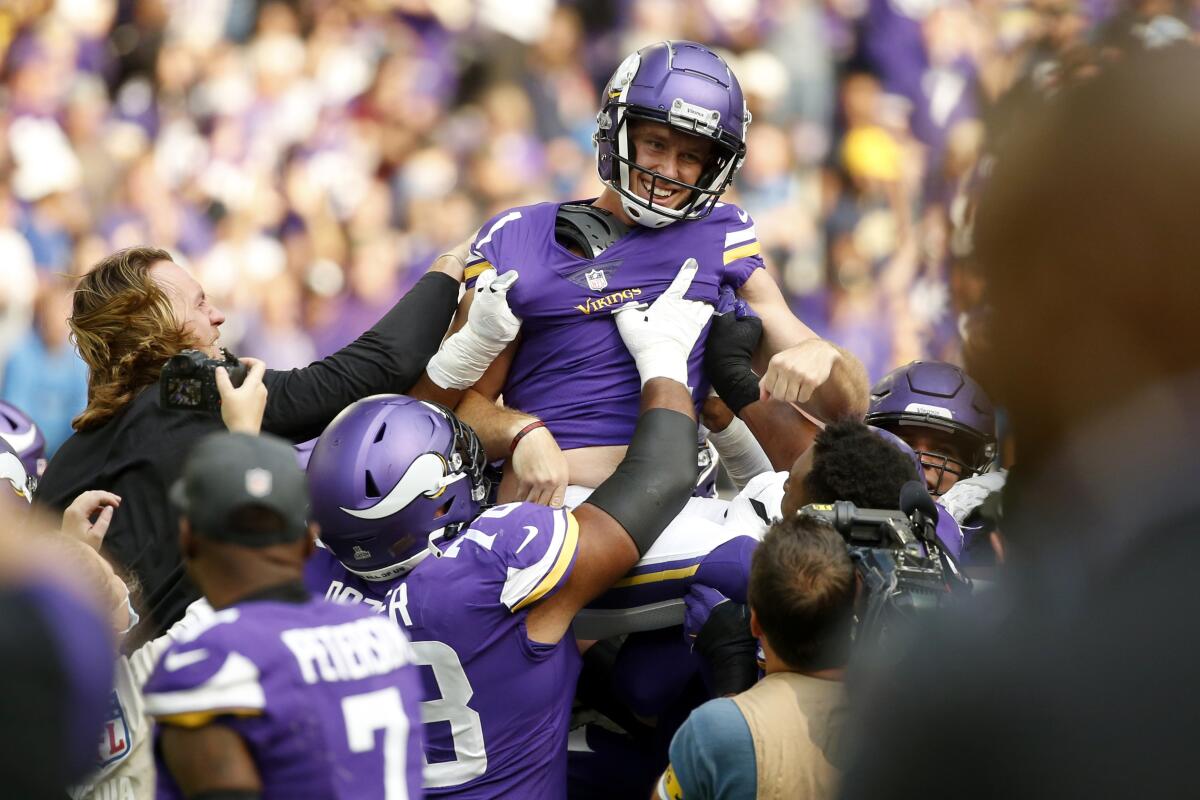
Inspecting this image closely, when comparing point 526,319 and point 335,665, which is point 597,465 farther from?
point 335,665

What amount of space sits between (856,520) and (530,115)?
5.71m

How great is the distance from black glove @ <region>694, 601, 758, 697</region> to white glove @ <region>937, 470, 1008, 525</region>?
105 centimetres

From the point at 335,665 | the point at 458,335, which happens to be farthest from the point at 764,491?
the point at 335,665

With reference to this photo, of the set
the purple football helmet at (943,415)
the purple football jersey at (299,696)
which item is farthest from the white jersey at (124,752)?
the purple football helmet at (943,415)

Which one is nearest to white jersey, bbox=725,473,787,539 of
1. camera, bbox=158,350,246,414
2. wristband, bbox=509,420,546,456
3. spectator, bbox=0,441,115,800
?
wristband, bbox=509,420,546,456

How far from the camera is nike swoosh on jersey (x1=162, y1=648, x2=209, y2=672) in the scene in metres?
1.83

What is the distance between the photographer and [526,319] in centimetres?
352

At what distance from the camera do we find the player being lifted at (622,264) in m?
3.47

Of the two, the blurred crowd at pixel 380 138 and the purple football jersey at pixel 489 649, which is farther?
the blurred crowd at pixel 380 138

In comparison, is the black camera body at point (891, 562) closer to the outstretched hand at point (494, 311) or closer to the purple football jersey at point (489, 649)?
the purple football jersey at point (489, 649)

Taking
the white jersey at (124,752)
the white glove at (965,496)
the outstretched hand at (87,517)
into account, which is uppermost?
the outstretched hand at (87,517)

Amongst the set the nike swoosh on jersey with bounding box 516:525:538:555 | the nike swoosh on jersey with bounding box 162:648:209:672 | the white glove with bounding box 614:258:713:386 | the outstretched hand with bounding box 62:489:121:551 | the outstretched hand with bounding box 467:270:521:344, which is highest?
the nike swoosh on jersey with bounding box 162:648:209:672

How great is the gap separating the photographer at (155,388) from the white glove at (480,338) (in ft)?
0.39

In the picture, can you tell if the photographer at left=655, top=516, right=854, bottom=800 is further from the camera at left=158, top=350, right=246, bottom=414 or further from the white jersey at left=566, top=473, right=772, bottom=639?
the camera at left=158, top=350, right=246, bottom=414
